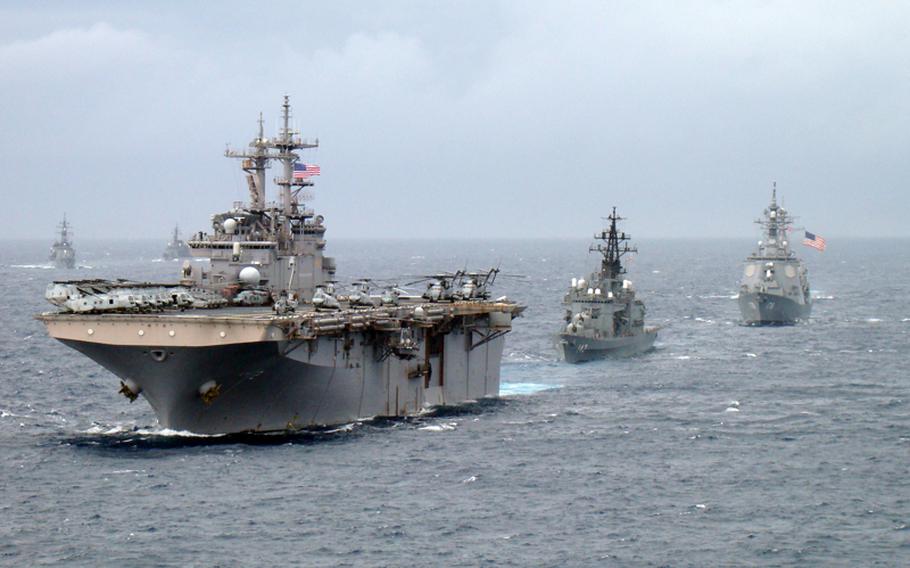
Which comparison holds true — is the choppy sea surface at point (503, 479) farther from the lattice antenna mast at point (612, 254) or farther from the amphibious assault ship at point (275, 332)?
the lattice antenna mast at point (612, 254)

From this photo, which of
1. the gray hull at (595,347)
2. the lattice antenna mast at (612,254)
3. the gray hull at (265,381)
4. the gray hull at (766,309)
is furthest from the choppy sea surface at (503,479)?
the gray hull at (766,309)

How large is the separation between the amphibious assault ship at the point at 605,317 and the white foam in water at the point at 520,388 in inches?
316

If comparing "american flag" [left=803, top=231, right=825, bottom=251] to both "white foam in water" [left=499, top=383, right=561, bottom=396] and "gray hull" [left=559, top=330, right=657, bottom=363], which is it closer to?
"gray hull" [left=559, top=330, right=657, bottom=363]

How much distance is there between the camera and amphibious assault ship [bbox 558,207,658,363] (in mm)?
55875

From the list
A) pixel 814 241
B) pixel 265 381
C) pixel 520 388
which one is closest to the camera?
pixel 265 381

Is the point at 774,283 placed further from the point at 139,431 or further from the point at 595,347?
the point at 139,431

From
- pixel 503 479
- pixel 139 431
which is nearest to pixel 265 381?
pixel 139 431

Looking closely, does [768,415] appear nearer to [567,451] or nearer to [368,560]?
[567,451]

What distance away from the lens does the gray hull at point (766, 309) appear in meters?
75.6

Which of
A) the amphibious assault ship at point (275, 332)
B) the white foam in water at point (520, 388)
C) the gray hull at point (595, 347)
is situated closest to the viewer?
the amphibious assault ship at point (275, 332)

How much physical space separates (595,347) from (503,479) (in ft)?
88.0

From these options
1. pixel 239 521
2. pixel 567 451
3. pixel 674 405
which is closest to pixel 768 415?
pixel 674 405

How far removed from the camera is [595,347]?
56.1 meters

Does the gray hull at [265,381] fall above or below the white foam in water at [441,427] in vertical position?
above
